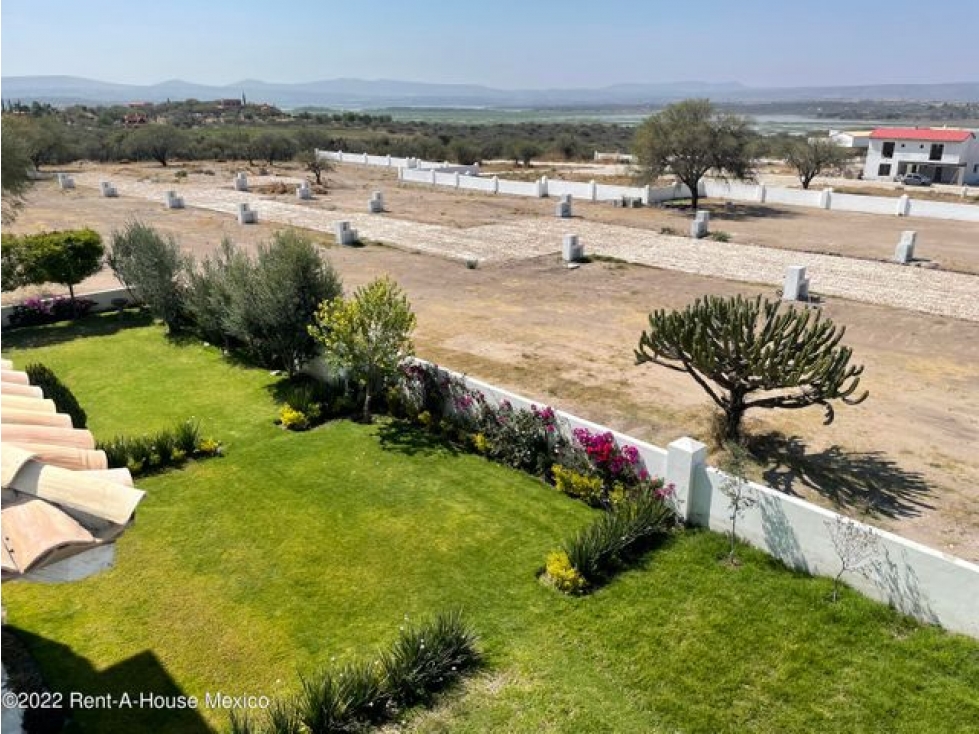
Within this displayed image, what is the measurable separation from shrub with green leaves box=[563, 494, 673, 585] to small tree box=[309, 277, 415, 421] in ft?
16.7

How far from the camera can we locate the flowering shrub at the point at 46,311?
1916cm

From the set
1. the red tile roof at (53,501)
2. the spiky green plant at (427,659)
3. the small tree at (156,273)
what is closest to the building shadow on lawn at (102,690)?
the spiky green plant at (427,659)

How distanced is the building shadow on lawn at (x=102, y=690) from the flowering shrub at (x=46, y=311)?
1387cm

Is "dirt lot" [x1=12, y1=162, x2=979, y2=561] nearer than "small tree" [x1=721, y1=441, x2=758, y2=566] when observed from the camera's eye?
No

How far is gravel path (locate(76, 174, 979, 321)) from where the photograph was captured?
2256cm

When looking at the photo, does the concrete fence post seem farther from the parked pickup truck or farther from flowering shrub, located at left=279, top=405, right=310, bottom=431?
the parked pickup truck

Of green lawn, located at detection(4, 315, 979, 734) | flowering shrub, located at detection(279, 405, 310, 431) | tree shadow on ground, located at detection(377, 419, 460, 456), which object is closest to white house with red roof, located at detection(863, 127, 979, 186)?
tree shadow on ground, located at detection(377, 419, 460, 456)

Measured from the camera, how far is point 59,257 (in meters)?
→ 19.2

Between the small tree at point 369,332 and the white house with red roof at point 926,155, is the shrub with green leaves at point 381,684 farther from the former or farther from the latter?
the white house with red roof at point 926,155

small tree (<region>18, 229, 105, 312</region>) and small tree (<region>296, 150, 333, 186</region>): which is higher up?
small tree (<region>296, 150, 333, 186</region>)

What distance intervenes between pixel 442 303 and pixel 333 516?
11.7 metres

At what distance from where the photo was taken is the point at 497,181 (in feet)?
153

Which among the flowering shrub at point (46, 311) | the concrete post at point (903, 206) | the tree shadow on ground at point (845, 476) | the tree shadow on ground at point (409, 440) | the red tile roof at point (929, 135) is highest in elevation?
the red tile roof at point (929, 135)

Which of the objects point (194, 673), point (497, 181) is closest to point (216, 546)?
point (194, 673)
